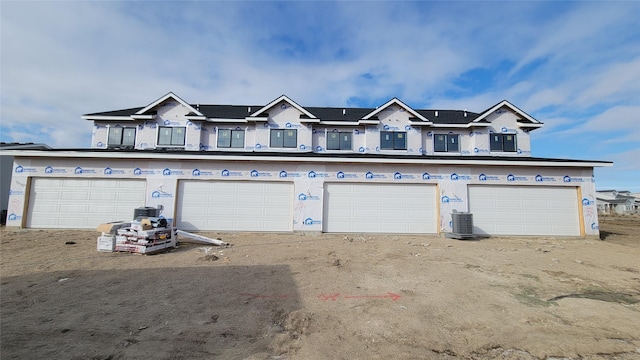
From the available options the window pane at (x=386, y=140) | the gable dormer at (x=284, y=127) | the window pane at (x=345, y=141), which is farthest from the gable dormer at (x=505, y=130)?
the gable dormer at (x=284, y=127)

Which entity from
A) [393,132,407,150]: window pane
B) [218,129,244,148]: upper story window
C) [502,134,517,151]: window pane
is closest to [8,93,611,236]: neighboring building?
[393,132,407,150]: window pane

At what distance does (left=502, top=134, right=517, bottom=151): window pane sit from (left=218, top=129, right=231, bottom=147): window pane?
60.3ft

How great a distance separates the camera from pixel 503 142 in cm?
1798

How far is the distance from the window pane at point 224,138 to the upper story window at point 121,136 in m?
5.47

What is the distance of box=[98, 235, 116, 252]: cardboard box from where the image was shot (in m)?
8.52

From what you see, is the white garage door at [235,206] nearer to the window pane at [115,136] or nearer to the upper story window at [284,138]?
the upper story window at [284,138]

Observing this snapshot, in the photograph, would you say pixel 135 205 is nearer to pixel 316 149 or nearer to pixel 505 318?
pixel 316 149

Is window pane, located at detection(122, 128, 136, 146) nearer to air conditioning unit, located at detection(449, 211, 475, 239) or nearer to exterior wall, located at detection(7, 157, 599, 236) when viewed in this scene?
exterior wall, located at detection(7, 157, 599, 236)

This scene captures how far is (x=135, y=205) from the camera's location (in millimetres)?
12648

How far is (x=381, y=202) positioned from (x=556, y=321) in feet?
28.6

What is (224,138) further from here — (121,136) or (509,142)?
(509,142)

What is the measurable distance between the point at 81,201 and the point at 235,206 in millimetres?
7206

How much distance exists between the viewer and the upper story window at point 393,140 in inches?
695

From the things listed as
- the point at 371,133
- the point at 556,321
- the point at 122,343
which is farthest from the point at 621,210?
the point at 122,343
